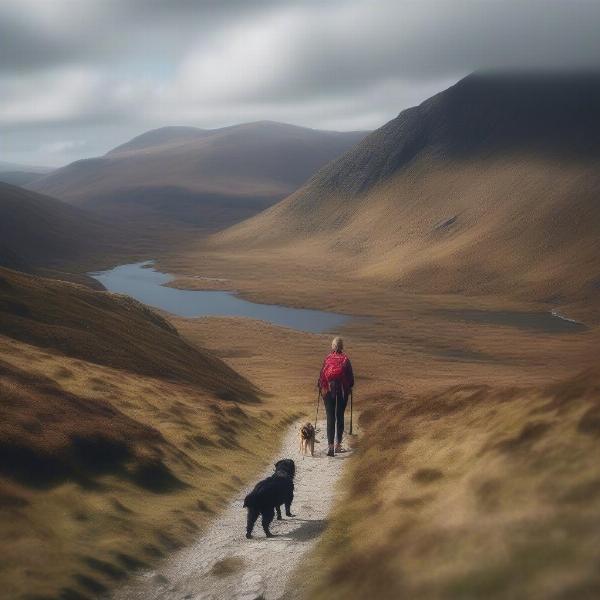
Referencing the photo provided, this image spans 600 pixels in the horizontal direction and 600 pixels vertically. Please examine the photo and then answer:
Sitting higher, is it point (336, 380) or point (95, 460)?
point (336, 380)

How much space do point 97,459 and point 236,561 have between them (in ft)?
21.7

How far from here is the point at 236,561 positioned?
1323 cm

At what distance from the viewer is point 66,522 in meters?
14.4

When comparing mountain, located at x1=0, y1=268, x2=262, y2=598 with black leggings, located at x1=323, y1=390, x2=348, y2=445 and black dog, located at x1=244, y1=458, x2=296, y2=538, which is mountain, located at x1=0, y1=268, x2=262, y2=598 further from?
black leggings, located at x1=323, y1=390, x2=348, y2=445

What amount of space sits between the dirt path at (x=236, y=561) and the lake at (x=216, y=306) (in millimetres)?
88115

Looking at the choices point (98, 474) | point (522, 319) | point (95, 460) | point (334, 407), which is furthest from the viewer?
point (522, 319)

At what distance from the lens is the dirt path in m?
12.0

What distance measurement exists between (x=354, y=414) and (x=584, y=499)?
2596 cm

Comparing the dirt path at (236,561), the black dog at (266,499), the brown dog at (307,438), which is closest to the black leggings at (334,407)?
the brown dog at (307,438)

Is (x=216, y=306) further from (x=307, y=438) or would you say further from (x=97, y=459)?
(x=97, y=459)

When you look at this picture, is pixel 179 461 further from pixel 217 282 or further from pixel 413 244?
pixel 413 244

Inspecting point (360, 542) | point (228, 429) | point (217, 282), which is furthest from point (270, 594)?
point (217, 282)

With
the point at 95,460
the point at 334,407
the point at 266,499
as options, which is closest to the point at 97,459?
the point at 95,460

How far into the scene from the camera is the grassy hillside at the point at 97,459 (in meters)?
12.8
